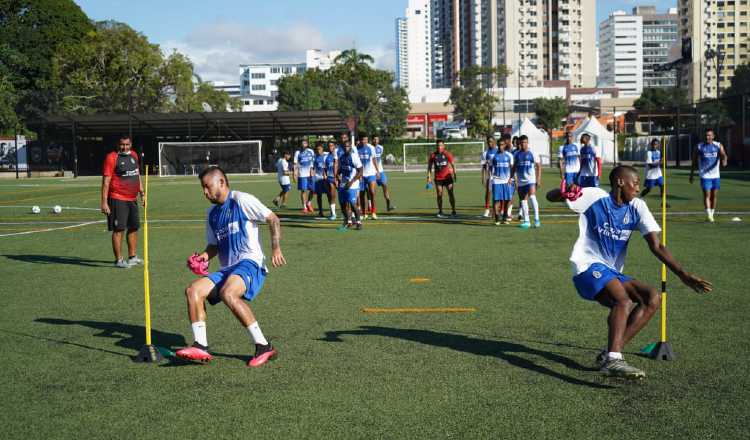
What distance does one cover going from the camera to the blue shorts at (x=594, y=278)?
226 inches

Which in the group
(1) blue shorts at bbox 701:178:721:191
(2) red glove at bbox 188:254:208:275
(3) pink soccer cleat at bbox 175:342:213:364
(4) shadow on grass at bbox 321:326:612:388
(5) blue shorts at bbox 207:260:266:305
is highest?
(1) blue shorts at bbox 701:178:721:191

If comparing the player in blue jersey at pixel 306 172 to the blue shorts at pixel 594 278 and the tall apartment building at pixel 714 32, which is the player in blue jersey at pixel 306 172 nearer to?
the blue shorts at pixel 594 278

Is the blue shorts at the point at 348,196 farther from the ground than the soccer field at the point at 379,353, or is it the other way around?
the blue shorts at the point at 348,196

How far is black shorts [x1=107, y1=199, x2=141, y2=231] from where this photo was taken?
38.0ft

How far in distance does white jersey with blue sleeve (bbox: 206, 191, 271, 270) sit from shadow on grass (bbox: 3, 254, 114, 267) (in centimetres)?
620

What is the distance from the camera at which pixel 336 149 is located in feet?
62.2

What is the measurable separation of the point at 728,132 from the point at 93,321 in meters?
40.4

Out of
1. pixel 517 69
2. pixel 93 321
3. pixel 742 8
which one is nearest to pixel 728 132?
pixel 93 321

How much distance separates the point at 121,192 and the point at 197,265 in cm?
618

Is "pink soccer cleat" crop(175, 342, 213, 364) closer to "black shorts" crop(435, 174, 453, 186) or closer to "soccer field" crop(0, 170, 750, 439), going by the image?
"soccer field" crop(0, 170, 750, 439)

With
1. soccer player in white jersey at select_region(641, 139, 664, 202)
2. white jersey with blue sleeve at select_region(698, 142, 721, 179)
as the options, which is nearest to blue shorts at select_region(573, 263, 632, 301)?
white jersey with blue sleeve at select_region(698, 142, 721, 179)

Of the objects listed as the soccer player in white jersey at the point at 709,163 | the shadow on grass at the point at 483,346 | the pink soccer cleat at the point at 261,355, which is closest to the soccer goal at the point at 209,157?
the soccer player in white jersey at the point at 709,163

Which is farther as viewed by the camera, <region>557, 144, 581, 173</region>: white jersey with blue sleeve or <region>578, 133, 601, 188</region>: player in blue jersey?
<region>557, 144, 581, 173</region>: white jersey with blue sleeve

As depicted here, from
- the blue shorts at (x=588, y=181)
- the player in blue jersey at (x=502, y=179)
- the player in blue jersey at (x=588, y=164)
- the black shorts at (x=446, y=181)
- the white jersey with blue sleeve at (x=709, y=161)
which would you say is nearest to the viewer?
the white jersey with blue sleeve at (x=709, y=161)
